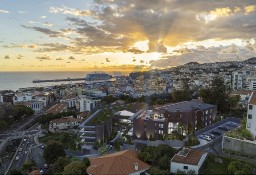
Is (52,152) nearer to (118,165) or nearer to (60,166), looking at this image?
(60,166)

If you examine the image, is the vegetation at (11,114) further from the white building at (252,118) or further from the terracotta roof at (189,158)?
the white building at (252,118)

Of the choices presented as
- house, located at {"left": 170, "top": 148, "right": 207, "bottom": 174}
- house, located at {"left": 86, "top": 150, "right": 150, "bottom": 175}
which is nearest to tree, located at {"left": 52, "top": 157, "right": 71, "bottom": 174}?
house, located at {"left": 86, "top": 150, "right": 150, "bottom": 175}

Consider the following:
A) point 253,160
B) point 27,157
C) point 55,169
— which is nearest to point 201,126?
point 253,160

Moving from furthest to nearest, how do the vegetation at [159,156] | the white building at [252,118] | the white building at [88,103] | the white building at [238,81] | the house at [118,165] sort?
the white building at [238,81], the white building at [88,103], the white building at [252,118], the vegetation at [159,156], the house at [118,165]

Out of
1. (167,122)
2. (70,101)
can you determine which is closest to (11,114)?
(70,101)

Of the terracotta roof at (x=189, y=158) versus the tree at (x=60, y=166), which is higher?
the terracotta roof at (x=189, y=158)

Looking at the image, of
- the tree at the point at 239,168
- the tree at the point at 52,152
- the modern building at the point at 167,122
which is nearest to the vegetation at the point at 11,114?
the tree at the point at 52,152

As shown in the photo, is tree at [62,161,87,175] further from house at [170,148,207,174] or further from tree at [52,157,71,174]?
house at [170,148,207,174]
